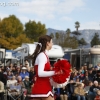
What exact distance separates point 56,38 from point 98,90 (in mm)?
54970

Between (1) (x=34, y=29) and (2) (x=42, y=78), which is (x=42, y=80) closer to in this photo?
(2) (x=42, y=78)

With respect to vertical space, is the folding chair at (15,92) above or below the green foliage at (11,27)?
below

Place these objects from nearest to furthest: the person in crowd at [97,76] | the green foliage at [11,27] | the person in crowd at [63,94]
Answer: the person in crowd at [63,94] < the person in crowd at [97,76] < the green foliage at [11,27]

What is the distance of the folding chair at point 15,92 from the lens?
15.1 m

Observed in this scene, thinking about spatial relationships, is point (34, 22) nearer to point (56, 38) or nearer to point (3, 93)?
point (56, 38)

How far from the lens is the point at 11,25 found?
173 ft

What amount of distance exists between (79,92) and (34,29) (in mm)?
47166

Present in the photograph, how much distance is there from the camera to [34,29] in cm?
6206

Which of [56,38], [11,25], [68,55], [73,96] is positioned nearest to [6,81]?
[73,96]

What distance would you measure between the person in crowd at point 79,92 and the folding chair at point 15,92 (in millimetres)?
2329

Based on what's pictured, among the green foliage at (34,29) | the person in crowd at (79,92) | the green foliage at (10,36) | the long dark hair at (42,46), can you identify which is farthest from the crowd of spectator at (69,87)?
the green foliage at (34,29)

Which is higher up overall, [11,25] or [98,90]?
[11,25]

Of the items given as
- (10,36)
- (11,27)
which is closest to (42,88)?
(10,36)

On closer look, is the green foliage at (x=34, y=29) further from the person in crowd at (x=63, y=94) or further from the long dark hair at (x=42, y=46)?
the long dark hair at (x=42, y=46)
